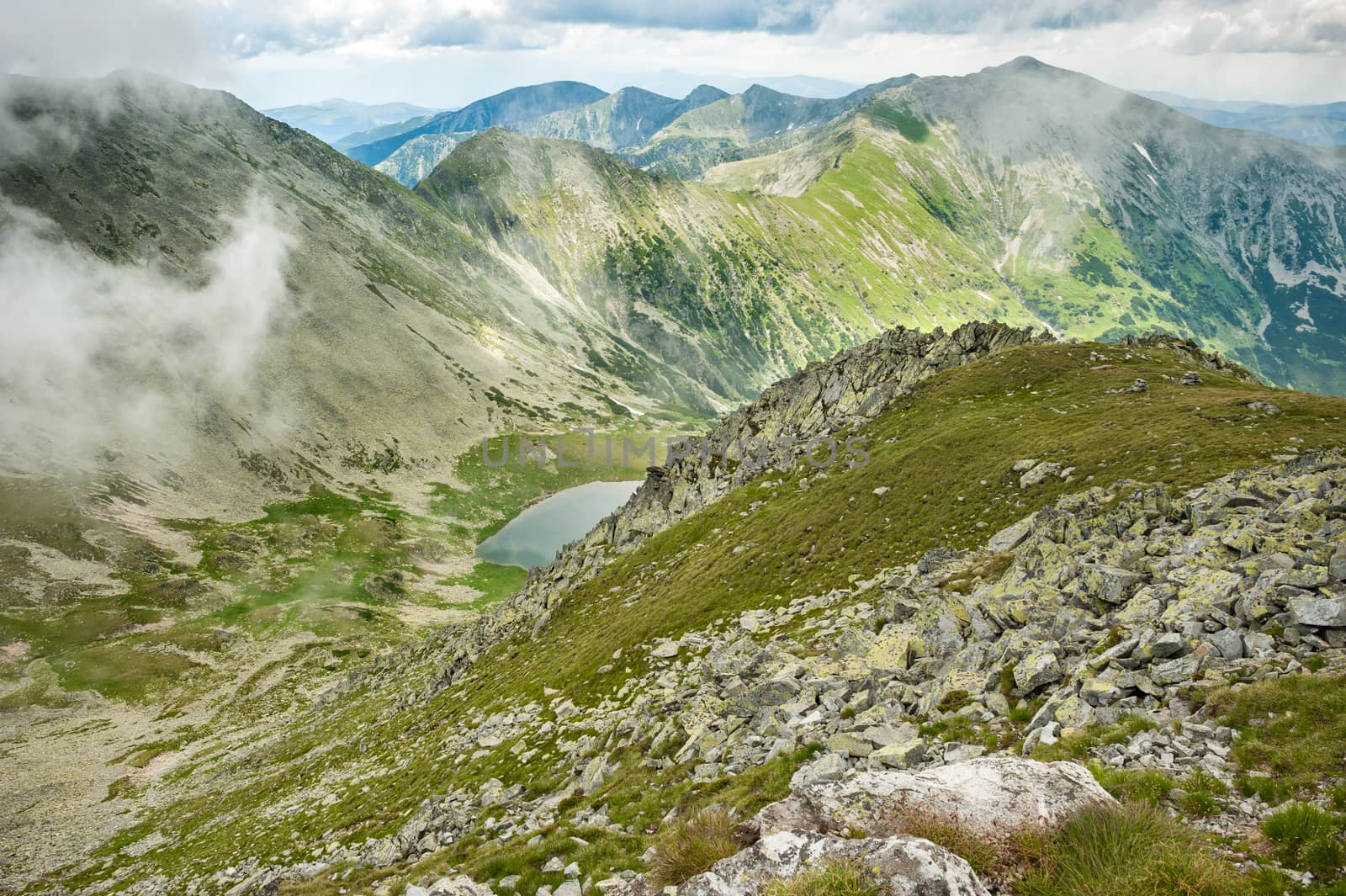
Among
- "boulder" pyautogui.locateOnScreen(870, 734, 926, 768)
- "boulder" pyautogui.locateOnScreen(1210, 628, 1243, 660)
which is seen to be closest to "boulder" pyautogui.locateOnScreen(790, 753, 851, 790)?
"boulder" pyautogui.locateOnScreen(870, 734, 926, 768)

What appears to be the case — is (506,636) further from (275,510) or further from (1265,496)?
(275,510)

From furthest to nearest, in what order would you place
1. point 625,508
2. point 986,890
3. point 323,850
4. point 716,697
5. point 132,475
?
point 132,475 → point 625,508 → point 323,850 → point 716,697 → point 986,890

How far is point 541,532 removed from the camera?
183000 mm

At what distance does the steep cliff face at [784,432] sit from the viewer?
246 feet

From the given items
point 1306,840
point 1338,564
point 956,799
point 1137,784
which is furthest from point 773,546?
point 1306,840

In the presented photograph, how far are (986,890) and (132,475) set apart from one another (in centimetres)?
20290

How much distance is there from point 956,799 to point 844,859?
275cm

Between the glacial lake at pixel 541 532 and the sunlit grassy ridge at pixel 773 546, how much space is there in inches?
3845

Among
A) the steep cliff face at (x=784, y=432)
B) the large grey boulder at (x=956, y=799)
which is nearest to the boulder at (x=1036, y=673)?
the large grey boulder at (x=956, y=799)

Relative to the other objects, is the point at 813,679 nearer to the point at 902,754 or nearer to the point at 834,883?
the point at 902,754

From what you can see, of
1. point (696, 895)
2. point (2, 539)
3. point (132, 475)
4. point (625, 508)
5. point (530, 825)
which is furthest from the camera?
point (132, 475)

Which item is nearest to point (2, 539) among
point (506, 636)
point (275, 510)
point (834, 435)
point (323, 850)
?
point (275, 510)

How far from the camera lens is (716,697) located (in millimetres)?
27516

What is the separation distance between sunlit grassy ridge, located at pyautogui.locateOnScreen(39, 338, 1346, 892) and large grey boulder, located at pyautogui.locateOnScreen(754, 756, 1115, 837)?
48.9 feet
